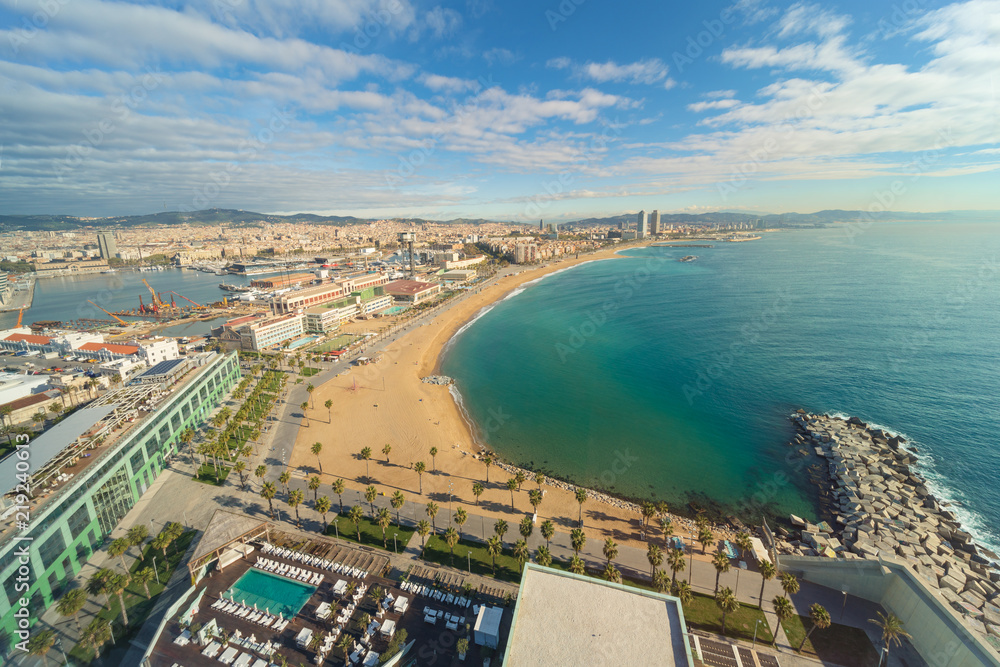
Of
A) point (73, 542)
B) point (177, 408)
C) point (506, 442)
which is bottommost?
point (506, 442)

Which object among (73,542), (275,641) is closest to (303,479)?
(73,542)

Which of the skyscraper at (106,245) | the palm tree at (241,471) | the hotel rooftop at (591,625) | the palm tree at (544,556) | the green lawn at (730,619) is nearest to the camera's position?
the hotel rooftop at (591,625)

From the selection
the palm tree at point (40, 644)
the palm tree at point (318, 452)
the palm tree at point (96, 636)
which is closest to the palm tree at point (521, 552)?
the palm tree at point (318, 452)

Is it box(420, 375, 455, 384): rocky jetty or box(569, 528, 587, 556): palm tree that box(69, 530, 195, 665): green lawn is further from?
box(420, 375, 455, 384): rocky jetty

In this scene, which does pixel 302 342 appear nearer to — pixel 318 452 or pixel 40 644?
pixel 318 452

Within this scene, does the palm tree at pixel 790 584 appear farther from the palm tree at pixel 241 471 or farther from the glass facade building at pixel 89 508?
the glass facade building at pixel 89 508

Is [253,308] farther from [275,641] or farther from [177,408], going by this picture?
[275,641]
